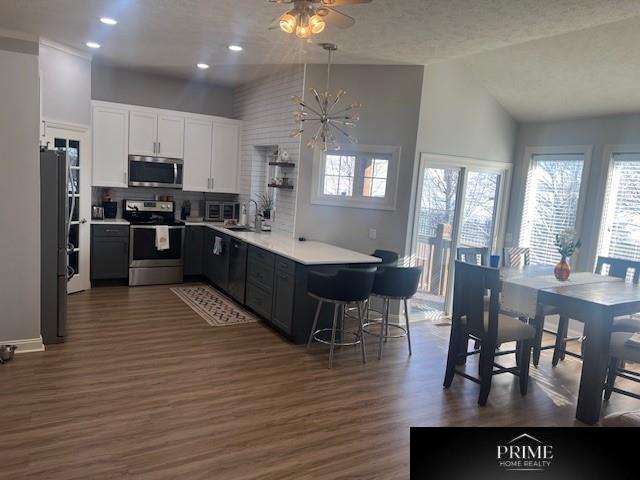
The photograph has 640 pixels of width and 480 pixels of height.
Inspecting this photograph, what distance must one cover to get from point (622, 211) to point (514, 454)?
5.31m

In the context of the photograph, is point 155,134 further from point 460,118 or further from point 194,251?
point 460,118

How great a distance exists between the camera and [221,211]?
7301 millimetres

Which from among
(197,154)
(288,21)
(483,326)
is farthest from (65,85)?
(483,326)

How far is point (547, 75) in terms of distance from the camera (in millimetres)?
4895

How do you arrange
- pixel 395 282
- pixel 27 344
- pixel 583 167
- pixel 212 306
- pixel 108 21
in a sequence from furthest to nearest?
pixel 212 306
pixel 583 167
pixel 395 282
pixel 108 21
pixel 27 344

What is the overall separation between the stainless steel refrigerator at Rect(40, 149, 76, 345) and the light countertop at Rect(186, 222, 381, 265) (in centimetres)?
189

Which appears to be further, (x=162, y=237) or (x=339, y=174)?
(x=162, y=237)

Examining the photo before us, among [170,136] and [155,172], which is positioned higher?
[170,136]

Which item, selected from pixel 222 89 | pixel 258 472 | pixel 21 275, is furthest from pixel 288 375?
pixel 222 89

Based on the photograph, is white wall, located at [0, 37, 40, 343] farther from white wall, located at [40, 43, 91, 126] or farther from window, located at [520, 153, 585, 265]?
window, located at [520, 153, 585, 265]

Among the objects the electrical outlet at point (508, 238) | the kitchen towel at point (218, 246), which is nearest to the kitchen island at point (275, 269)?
the kitchen towel at point (218, 246)

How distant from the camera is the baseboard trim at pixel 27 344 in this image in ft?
12.9

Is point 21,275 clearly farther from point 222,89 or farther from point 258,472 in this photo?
point 222,89

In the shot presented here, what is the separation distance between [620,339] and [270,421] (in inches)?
107
